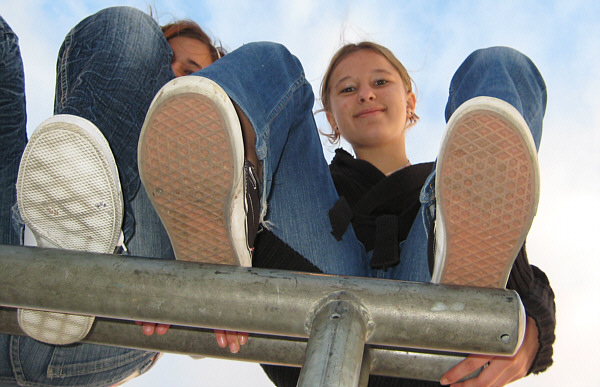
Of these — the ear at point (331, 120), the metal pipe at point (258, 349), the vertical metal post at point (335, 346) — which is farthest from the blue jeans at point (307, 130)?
the ear at point (331, 120)

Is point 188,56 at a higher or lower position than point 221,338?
higher

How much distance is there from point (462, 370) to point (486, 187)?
339 mm

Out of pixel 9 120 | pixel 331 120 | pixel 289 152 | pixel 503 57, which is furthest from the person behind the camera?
pixel 331 120

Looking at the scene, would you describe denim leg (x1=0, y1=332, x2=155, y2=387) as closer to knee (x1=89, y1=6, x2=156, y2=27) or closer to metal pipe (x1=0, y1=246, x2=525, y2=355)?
metal pipe (x1=0, y1=246, x2=525, y2=355)

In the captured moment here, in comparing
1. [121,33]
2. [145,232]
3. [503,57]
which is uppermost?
[503,57]

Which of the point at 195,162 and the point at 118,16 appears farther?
the point at 118,16

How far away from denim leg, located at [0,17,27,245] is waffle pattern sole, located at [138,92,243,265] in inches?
18.1

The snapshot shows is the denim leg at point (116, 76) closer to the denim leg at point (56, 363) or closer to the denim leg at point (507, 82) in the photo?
the denim leg at point (56, 363)

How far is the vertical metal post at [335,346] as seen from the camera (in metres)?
0.68

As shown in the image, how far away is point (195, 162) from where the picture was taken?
101cm

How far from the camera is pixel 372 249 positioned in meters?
1.55

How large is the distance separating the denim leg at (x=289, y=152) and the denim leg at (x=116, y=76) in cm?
19

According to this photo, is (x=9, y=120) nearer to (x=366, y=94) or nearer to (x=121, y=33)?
(x=121, y=33)

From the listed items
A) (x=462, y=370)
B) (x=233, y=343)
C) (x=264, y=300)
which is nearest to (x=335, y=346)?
(x=264, y=300)
